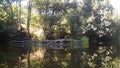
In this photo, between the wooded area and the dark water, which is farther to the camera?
the wooded area

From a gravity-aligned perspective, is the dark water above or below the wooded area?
below

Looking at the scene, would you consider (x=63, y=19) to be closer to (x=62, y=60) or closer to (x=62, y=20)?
(x=62, y=20)

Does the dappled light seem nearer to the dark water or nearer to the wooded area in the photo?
the wooded area

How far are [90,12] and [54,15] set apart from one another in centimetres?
426

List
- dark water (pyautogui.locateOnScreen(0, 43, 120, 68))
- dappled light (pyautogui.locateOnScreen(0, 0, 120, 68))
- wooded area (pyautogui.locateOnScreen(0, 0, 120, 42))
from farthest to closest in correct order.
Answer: wooded area (pyautogui.locateOnScreen(0, 0, 120, 42)) → dappled light (pyautogui.locateOnScreen(0, 0, 120, 68)) → dark water (pyautogui.locateOnScreen(0, 43, 120, 68))

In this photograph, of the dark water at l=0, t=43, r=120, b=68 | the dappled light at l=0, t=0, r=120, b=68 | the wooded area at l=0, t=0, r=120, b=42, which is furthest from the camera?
the wooded area at l=0, t=0, r=120, b=42

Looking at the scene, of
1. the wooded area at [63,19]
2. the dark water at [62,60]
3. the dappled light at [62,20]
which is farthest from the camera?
the wooded area at [63,19]

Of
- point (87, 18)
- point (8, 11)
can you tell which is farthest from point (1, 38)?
point (87, 18)

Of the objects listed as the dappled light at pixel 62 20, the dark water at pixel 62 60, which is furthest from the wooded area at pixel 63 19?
the dark water at pixel 62 60

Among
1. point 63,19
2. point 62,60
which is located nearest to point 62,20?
point 63,19

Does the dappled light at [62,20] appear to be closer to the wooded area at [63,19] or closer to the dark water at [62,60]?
the wooded area at [63,19]

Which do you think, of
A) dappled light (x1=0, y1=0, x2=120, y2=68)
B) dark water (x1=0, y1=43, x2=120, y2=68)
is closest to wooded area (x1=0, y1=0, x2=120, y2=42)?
dappled light (x1=0, y1=0, x2=120, y2=68)

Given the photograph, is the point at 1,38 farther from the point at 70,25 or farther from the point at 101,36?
the point at 101,36

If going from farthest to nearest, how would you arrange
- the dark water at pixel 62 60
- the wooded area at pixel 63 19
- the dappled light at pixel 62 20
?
the wooded area at pixel 63 19 < the dappled light at pixel 62 20 < the dark water at pixel 62 60
